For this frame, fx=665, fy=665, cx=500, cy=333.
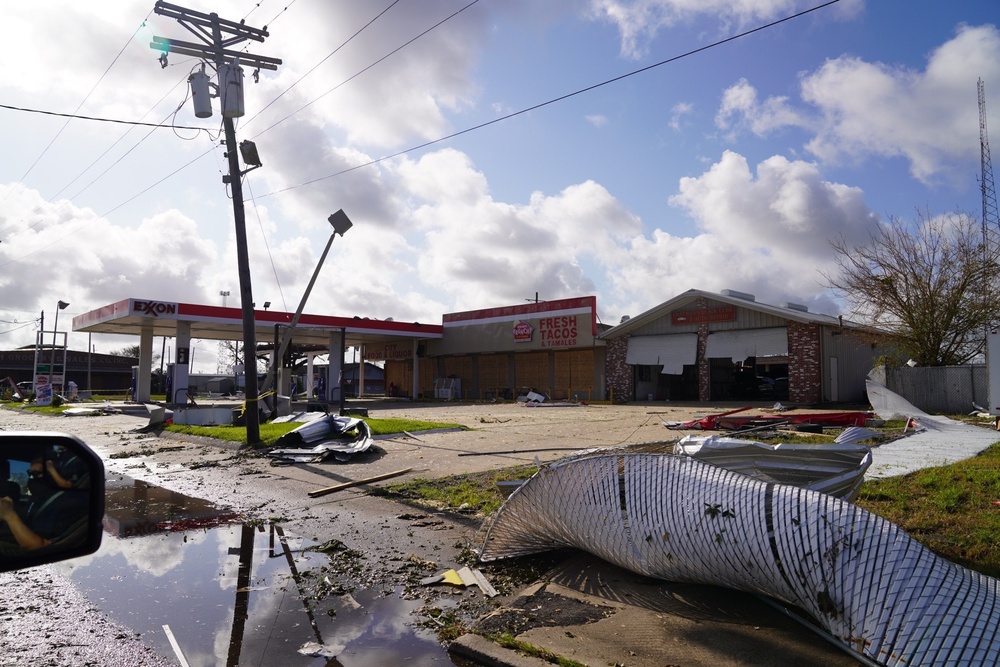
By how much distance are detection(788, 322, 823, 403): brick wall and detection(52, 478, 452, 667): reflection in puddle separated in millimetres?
24696

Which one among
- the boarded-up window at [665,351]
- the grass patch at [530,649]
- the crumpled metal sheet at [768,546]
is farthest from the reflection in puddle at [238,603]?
the boarded-up window at [665,351]

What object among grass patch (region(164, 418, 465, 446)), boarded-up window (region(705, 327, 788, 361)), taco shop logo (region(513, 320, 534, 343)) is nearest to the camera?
grass patch (region(164, 418, 465, 446))

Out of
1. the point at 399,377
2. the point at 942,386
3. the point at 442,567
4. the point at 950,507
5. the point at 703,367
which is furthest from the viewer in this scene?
the point at 399,377

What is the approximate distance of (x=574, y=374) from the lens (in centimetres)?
3562

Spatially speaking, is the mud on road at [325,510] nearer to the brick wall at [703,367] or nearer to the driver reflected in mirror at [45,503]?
the driver reflected in mirror at [45,503]

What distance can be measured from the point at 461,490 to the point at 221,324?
27876mm

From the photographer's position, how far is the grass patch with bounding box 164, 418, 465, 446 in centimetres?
1455

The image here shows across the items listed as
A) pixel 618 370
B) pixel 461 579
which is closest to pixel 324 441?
pixel 461 579

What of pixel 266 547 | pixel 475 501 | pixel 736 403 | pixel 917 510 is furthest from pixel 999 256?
pixel 266 547

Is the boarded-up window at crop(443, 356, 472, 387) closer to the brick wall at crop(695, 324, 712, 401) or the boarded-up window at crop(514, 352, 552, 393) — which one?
the boarded-up window at crop(514, 352, 552, 393)

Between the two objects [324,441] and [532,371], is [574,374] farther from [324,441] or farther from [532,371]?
[324,441]

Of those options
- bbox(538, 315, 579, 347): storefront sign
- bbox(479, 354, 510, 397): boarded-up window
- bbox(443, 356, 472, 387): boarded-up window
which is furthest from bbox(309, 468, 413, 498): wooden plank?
bbox(443, 356, 472, 387): boarded-up window

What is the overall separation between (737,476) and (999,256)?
23335 millimetres

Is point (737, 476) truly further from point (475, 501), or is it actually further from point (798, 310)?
point (798, 310)
